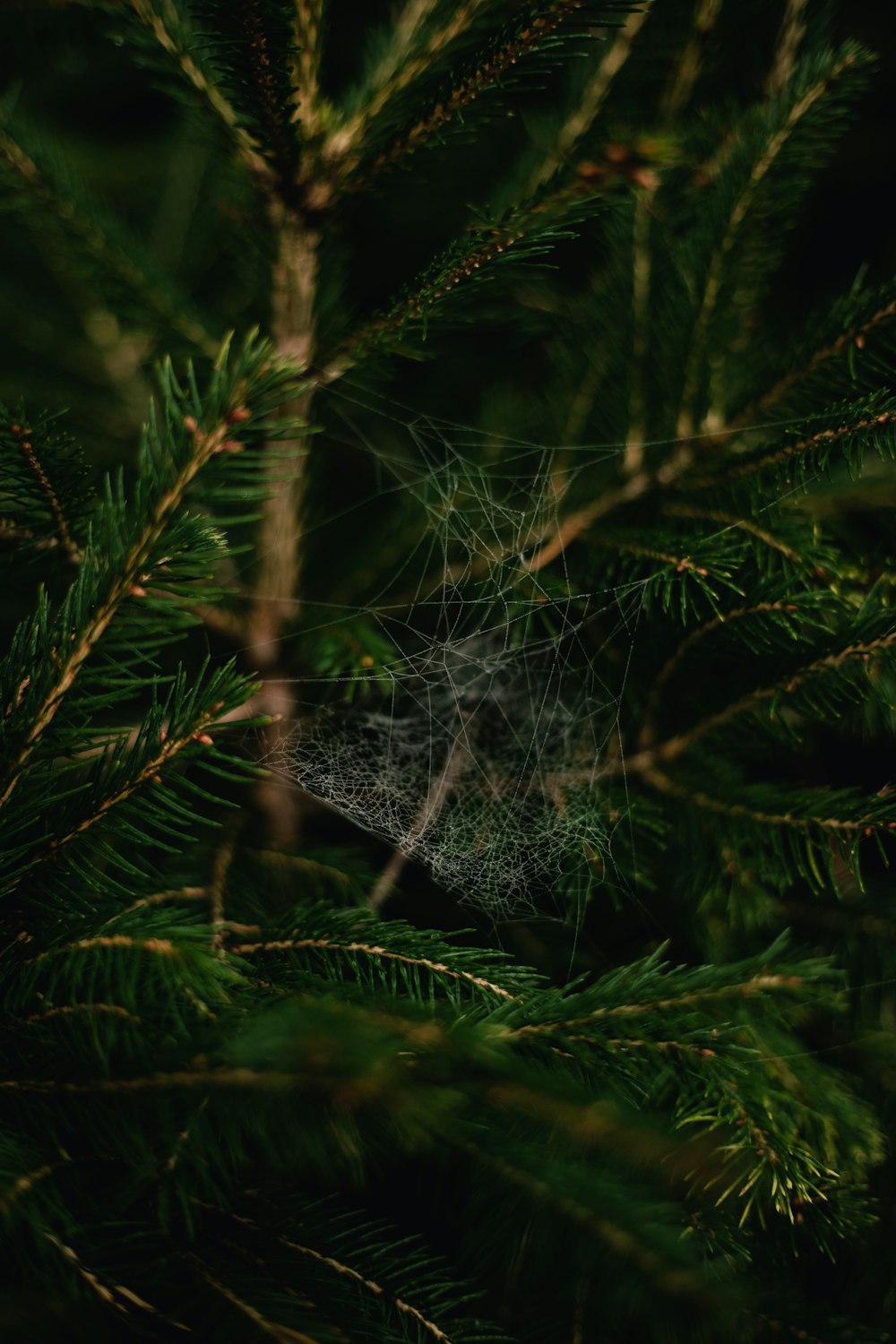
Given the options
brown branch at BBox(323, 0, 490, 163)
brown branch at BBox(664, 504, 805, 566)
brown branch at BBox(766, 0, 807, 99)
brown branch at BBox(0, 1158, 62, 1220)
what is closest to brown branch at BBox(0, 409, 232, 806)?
brown branch at BBox(0, 1158, 62, 1220)

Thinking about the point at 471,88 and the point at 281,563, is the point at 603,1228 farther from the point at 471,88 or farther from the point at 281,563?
the point at 471,88

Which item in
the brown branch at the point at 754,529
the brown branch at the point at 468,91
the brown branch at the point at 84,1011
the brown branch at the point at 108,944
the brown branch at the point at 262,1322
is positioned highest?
the brown branch at the point at 468,91

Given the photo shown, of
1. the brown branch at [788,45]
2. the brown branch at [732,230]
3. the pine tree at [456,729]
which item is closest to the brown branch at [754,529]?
the pine tree at [456,729]

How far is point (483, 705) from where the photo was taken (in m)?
0.88

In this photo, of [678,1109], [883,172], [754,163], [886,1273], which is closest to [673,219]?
[754,163]

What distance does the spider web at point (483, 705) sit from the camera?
0.73 metres

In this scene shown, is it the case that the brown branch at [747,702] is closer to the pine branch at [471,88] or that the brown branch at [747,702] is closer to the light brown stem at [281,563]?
the light brown stem at [281,563]

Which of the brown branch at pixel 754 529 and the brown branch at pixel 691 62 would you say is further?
the brown branch at pixel 691 62

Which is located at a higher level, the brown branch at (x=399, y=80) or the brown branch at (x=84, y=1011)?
the brown branch at (x=399, y=80)

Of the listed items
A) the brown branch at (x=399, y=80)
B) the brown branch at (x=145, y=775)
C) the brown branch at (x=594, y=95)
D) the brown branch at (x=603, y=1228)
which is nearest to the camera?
the brown branch at (x=603, y=1228)

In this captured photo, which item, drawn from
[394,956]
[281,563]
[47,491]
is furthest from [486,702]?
[47,491]

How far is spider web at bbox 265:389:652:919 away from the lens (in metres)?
0.73

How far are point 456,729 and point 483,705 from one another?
5cm

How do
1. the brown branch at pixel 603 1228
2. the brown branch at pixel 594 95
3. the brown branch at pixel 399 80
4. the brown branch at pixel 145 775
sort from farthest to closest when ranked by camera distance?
the brown branch at pixel 594 95
the brown branch at pixel 399 80
the brown branch at pixel 145 775
the brown branch at pixel 603 1228
